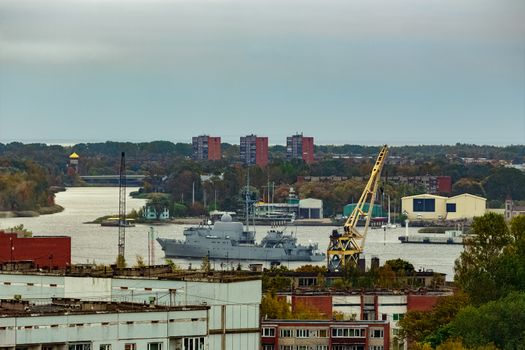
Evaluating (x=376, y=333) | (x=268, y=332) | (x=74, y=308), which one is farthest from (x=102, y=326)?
(x=376, y=333)

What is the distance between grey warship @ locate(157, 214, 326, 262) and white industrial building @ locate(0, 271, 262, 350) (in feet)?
152

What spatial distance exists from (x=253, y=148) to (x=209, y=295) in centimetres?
13078

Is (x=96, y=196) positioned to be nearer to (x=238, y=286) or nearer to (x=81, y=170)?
(x=81, y=170)

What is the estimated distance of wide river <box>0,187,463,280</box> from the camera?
5791 cm

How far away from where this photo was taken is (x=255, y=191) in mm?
104188

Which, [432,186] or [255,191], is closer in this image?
[255,191]

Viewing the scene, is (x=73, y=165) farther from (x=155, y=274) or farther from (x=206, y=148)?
(x=155, y=274)

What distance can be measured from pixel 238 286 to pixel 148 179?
105785 mm

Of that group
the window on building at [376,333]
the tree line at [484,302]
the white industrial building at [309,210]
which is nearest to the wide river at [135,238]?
the white industrial building at [309,210]

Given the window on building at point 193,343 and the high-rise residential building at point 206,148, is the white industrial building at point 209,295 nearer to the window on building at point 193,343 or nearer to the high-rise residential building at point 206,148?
the window on building at point 193,343

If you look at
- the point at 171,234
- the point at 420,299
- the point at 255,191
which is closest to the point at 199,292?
the point at 420,299

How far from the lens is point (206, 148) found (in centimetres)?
15338

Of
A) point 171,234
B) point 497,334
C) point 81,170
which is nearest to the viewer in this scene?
point 497,334

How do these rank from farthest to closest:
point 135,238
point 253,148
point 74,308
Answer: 1. point 253,148
2. point 135,238
3. point 74,308
